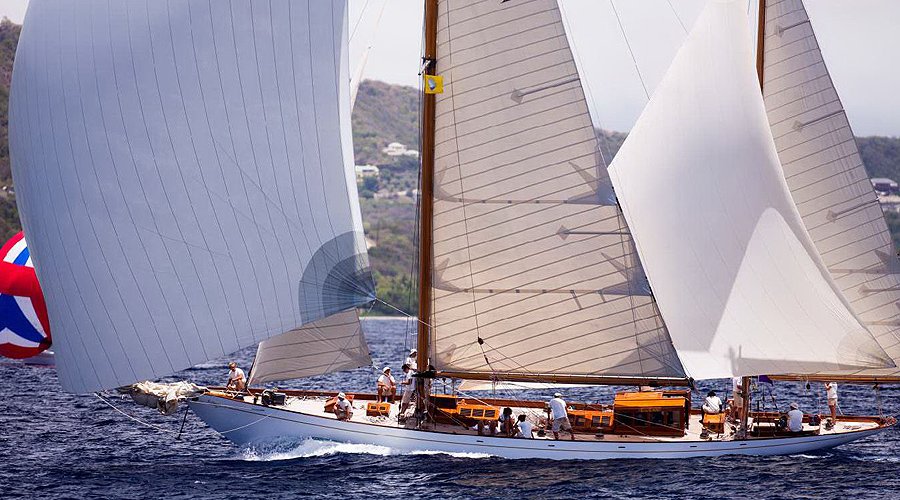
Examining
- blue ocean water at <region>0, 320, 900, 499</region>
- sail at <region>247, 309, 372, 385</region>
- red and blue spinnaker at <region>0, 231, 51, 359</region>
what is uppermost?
red and blue spinnaker at <region>0, 231, 51, 359</region>

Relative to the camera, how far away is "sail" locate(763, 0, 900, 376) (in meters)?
33.9

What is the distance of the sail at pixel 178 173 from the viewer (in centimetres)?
2695

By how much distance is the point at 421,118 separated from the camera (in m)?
31.3

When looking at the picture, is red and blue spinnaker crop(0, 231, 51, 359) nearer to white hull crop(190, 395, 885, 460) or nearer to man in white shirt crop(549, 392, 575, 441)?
white hull crop(190, 395, 885, 460)

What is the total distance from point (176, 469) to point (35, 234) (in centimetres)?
688

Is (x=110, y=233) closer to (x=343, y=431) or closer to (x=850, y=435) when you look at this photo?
(x=343, y=431)

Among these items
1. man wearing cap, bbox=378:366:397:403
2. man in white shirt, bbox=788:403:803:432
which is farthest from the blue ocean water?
man wearing cap, bbox=378:366:397:403

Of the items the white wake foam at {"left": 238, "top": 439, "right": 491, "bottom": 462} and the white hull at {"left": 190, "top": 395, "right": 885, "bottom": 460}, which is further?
the white wake foam at {"left": 238, "top": 439, "right": 491, "bottom": 462}

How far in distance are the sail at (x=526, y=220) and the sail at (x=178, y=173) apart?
11.6 feet

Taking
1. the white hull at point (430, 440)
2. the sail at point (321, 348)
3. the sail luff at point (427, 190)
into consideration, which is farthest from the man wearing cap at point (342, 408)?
the sail luff at point (427, 190)

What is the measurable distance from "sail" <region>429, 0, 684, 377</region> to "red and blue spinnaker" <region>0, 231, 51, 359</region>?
13.8 meters

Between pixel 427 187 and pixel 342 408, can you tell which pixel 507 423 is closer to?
pixel 342 408

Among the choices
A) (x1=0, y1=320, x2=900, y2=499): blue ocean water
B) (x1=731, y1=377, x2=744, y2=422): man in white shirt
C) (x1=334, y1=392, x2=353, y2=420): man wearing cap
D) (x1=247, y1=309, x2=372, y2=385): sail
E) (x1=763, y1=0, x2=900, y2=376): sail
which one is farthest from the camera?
(x1=763, y1=0, x2=900, y2=376): sail

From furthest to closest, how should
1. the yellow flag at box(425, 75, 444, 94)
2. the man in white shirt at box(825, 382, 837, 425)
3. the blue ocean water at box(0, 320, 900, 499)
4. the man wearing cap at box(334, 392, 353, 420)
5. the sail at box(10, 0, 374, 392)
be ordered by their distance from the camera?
the man in white shirt at box(825, 382, 837, 425) → the man wearing cap at box(334, 392, 353, 420) → the yellow flag at box(425, 75, 444, 94) → the blue ocean water at box(0, 320, 900, 499) → the sail at box(10, 0, 374, 392)
